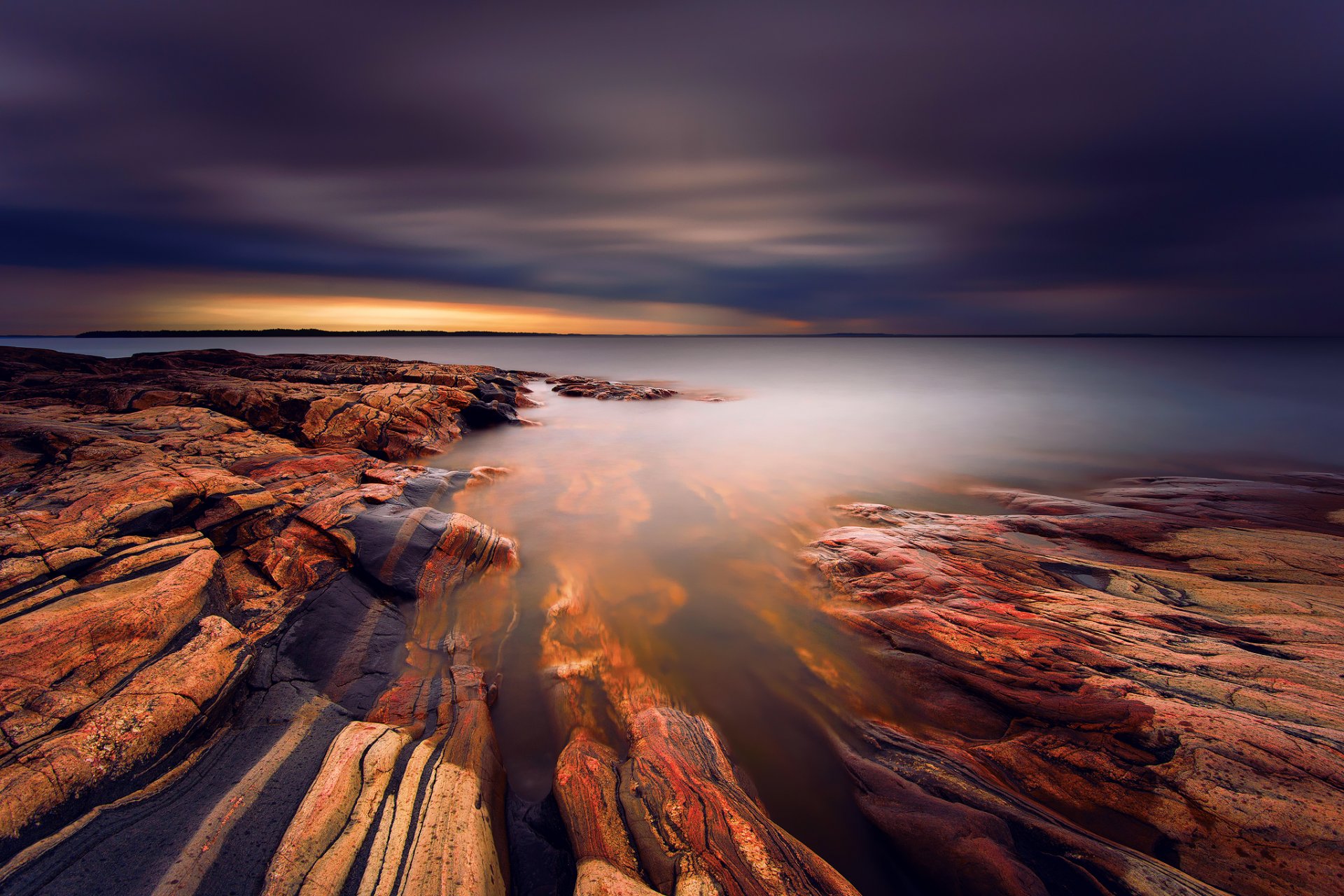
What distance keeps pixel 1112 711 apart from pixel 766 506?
6610 mm

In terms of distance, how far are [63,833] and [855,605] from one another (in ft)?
22.1

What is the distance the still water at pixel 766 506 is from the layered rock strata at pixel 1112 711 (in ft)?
1.73

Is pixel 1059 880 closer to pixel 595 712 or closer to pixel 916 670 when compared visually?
pixel 916 670

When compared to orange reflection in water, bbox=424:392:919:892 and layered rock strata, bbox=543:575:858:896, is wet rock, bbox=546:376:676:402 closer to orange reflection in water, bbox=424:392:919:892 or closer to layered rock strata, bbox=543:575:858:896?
orange reflection in water, bbox=424:392:919:892

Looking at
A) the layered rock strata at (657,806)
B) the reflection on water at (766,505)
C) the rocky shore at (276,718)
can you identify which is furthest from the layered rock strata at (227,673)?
the reflection on water at (766,505)

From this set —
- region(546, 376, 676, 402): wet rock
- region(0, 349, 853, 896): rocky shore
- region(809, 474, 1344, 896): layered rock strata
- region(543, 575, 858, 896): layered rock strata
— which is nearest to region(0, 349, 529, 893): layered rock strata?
region(0, 349, 853, 896): rocky shore

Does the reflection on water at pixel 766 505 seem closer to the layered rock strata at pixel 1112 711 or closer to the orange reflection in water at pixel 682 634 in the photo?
the orange reflection in water at pixel 682 634

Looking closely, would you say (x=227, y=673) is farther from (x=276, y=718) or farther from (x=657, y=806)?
(x=657, y=806)

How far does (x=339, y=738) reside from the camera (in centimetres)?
334

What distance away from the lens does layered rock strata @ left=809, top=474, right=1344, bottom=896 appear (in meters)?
2.92

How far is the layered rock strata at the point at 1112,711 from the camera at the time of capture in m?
2.92

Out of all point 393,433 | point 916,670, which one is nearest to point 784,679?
point 916,670

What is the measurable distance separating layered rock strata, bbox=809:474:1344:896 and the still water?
529mm

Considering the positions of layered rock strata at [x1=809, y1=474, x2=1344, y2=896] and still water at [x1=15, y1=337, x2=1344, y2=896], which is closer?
layered rock strata at [x1=809, y1=474, x2=1344, y2=896]
